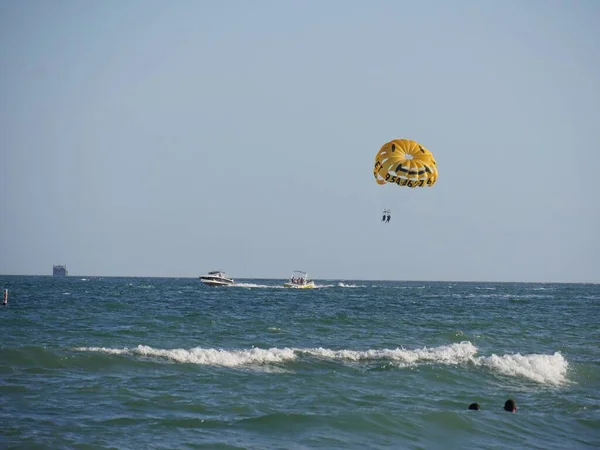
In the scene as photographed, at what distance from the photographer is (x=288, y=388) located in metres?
19.3

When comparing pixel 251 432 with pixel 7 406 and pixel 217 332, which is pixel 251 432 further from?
pixel 217 332

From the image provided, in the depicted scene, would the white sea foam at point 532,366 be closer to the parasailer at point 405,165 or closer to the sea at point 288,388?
the sea at point 288,388

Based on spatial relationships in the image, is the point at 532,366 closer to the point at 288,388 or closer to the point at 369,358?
the point at 369,358

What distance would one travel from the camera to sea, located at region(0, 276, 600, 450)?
573 inches

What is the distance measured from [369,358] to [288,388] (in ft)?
20.4

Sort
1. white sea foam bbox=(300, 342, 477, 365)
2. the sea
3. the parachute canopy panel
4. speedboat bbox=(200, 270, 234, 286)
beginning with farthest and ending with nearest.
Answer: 1. speedboat bbox=(200, 270, 234, 286)
2. the parachute canopy panel
3. white sea foam bbox=(300, 342, 477, 365)
4. the sea

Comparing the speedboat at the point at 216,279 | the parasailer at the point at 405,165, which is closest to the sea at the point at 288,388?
the parasailer at the point at 405,165

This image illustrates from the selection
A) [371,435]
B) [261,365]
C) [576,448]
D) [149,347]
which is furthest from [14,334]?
[576,448]

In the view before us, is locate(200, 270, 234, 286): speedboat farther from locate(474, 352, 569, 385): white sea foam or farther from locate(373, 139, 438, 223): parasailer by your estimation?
locate(474, 352, 569, 385): white sea foam

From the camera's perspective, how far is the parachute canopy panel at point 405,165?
3416cm

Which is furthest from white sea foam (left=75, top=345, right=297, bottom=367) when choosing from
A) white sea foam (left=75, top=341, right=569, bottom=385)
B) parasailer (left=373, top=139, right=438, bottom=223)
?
parasailer (left=373, top=139, right=438, bottom=223)

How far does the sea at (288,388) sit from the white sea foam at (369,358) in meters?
0.08

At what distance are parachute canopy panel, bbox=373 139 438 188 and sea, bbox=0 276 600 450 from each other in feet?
25.8

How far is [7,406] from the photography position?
52.1ft
